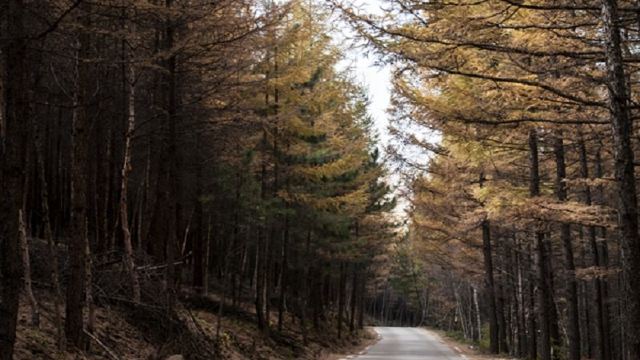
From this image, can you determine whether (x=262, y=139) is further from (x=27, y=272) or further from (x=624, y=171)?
(x=624, y=171)

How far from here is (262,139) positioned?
708 inches

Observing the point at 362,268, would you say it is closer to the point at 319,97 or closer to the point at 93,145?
the point at 319,97

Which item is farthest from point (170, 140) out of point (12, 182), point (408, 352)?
point (408, 352)

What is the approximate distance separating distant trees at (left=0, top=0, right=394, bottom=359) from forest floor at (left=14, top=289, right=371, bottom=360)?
32cm

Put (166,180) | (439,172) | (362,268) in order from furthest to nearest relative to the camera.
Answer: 1. (362,268)
2. (439,172)
3. (166,180)

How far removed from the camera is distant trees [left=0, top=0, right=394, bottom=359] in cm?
754

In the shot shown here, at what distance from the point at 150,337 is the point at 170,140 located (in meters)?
3.89

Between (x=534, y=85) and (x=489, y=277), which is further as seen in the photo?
(x=489, y=277)

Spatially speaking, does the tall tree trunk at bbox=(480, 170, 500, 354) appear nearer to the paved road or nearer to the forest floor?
the paved road

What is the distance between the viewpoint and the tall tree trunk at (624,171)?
7.96 metres

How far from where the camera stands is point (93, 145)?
44.6 feet

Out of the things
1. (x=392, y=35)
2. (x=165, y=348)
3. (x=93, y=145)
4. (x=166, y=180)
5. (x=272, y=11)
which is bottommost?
(x=165, y=348)

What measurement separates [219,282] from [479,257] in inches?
494

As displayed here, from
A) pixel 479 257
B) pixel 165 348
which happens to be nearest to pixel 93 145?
pixel 165 348
